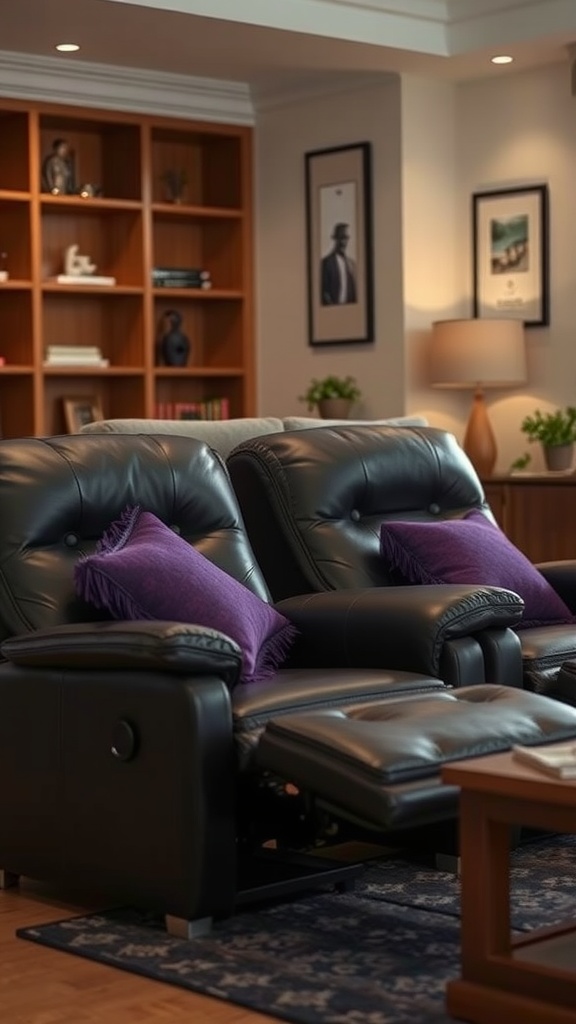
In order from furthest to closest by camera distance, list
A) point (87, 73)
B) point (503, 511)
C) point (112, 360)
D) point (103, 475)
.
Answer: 1. point (112, 360)
2. point (87, 73)
3. point (503, 511)
4. point (103, 475)

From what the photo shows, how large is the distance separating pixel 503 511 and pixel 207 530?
2950 millimetres

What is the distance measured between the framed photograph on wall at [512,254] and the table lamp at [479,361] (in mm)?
248

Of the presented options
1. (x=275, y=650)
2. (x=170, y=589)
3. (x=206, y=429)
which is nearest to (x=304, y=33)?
(x=206, y=429)

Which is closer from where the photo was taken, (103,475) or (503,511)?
(103,475)

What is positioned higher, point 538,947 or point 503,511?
point 503,511

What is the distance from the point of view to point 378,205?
7.56 metres

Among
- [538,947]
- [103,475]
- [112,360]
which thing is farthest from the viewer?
[112,360]

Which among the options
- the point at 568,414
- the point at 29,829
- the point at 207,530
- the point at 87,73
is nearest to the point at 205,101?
the point at 87,73

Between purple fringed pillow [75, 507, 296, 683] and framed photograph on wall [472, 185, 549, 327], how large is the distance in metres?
3.72

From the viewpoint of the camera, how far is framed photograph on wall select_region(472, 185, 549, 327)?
733 centimetres

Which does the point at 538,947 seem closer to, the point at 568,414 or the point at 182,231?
the point at 568,414

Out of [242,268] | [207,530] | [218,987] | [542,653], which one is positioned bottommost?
[218,987]

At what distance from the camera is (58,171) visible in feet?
25.2

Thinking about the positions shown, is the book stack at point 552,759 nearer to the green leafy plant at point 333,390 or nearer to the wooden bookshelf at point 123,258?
the green leafy plant at point 333,390
